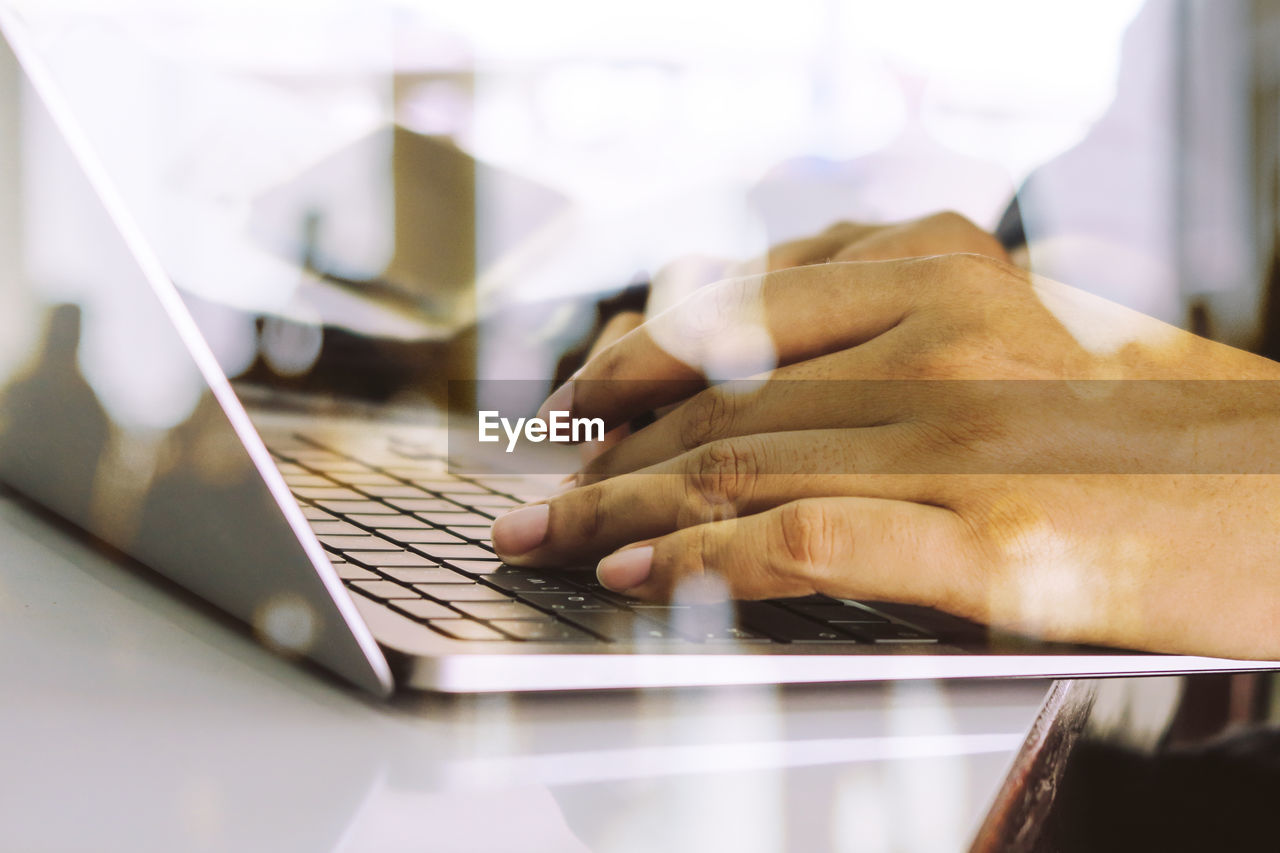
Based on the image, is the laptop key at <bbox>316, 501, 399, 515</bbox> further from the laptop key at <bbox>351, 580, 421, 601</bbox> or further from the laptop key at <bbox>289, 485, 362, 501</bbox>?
the laptop key at <bbox>351, 580, 421, 601</bbox>

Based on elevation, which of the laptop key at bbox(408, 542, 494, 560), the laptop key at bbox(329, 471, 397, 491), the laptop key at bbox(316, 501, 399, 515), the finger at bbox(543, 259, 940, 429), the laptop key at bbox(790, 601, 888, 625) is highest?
the finger at bbox(543, 259, 940, 429)

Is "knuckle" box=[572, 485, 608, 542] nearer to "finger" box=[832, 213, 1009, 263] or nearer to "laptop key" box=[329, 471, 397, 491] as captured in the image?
"laptop key" box=[329, 471, 397, 491]

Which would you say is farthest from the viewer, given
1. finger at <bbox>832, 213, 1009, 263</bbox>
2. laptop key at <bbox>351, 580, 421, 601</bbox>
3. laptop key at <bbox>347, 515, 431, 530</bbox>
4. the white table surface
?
finger at <bbox>832, 213, 1009, 263</bbox>

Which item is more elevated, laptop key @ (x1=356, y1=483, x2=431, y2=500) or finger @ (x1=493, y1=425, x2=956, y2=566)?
finger @ (x1=493, y1=425, x2=956, y2=566)

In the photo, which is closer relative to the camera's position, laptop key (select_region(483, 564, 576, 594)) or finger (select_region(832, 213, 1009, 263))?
laptop key (select_region(483, 564, 576, 594))

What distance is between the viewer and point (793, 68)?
10.1 feet

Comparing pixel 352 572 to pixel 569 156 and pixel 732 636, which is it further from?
pixel 569 156

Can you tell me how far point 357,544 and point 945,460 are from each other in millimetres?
231

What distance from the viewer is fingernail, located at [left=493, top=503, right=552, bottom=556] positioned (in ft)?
0.99

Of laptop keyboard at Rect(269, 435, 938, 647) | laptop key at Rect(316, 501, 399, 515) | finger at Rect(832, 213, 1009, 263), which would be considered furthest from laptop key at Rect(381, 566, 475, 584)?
finger at Rect(832, 213, 1009, 263)

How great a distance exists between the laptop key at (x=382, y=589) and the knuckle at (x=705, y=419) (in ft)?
0.58

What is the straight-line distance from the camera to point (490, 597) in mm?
252

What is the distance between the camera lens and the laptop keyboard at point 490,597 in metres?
0.22

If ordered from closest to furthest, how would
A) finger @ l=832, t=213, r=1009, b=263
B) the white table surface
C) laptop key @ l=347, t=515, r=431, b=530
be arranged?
the white table surface
laptop key @ l=347, t=515, r=431, b=530
finger @ l=832, t=213, r=1009, b=263
